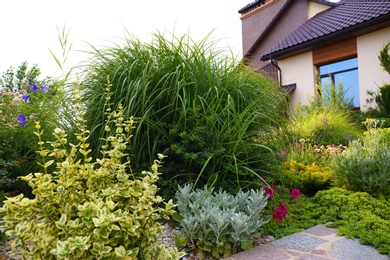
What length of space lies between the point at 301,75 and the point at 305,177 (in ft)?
26.8

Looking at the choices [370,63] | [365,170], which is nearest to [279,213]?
[365,170]

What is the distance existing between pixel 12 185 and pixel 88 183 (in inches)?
74.0

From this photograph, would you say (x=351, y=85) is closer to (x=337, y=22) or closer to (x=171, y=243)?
(x=337, y=22)

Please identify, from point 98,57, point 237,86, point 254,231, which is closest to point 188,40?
point 237,86

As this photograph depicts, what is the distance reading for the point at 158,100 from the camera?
2828mm

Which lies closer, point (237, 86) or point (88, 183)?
point (88, 183)

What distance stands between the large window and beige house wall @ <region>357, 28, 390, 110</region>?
1.46ft

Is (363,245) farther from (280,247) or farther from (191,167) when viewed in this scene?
(191,167)

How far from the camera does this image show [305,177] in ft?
12.1

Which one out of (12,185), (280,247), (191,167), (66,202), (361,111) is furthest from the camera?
(361,111)

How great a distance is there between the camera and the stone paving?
2092mm

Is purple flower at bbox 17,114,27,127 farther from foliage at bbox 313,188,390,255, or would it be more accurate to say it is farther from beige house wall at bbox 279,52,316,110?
beige house wall at bbox 279,52,316,110

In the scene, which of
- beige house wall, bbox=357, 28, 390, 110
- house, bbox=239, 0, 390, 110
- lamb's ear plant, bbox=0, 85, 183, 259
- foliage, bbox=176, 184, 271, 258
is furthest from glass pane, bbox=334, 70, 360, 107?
lamb's ear plant, bbox=0, 85, 183, 259

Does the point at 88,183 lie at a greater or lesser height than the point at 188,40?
lesser
